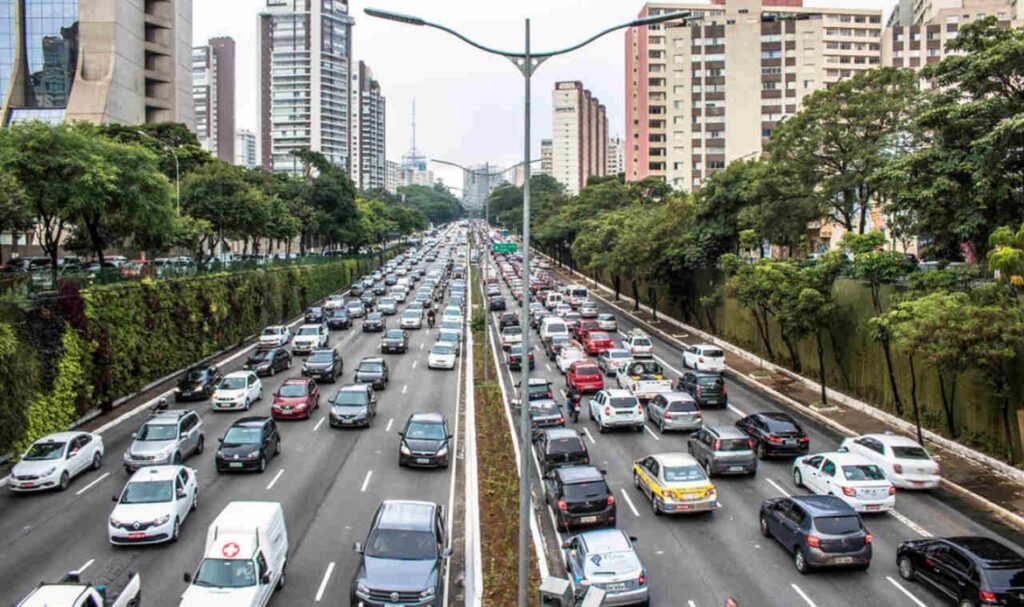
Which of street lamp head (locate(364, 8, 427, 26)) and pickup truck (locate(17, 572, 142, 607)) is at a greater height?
street lamp head (locate(364, 8, 427, 26))

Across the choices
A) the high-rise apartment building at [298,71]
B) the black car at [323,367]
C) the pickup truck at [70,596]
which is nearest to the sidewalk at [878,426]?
the black car at [323,367]

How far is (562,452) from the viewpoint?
22734mm

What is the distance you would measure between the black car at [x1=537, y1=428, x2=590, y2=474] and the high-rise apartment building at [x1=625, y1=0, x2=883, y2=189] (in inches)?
3076

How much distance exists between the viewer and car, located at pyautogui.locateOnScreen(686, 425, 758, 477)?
2319cm

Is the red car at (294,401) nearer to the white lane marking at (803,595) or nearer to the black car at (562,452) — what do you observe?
the black car at (562,452)

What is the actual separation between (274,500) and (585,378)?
57.8ft

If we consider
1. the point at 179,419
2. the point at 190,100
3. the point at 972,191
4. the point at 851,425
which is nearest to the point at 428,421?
the point at 179,419

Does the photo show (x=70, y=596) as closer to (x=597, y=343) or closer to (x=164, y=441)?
(x=164, y=441)

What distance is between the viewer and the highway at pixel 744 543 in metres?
15.6

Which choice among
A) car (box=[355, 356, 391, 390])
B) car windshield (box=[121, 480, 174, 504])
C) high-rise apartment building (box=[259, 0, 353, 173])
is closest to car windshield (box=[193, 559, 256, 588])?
car windshield (box=[121, 480, 174, 504])

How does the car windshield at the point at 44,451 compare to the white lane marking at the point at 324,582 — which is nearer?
the white lane marking at the point at 324,582

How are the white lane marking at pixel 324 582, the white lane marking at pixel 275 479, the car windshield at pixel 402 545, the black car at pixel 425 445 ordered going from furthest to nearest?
the black car at pixel 425 445 → the white lane marking at pixel 275 479 → the white lane marking at pixel 324 582 → the car windshield at pixel 402 545

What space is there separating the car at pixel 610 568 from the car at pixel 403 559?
259 centimetres

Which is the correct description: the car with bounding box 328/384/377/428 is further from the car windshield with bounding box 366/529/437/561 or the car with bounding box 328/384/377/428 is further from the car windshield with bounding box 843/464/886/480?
the car windshield with bounding box 843/464/886/480
